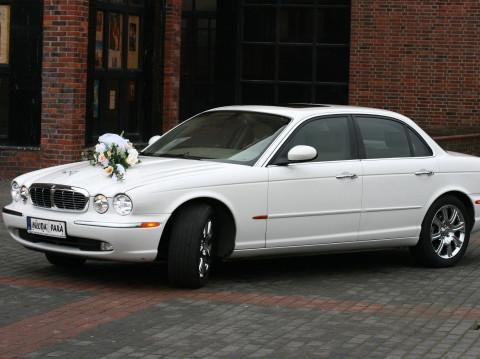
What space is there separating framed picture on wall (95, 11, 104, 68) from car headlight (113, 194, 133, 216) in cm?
973

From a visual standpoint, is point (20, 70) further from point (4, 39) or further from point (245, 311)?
point (245, 311)

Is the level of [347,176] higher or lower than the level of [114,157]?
lower

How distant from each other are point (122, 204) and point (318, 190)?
6.06 feet

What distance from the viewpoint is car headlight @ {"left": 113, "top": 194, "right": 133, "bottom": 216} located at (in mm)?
8812

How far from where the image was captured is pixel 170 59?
20562 millimetres

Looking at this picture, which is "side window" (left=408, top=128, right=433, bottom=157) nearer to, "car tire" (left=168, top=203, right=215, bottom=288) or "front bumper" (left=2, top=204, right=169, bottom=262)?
"car tire" (left=168, top=203, right=215, bottom=288)

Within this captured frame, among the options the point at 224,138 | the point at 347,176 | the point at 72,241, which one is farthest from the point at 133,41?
the point at 72,241

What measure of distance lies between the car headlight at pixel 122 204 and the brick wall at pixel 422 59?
1610 cm

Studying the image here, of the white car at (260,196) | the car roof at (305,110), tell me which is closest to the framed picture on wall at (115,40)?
the white car at (260,196)

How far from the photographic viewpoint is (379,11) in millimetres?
24406

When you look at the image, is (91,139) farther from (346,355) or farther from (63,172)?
(346,355)

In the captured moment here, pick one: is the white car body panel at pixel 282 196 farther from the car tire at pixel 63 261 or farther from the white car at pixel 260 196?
the car tire at pixel 63 261

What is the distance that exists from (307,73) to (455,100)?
3.23 meters

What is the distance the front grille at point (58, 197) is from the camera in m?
9.00
